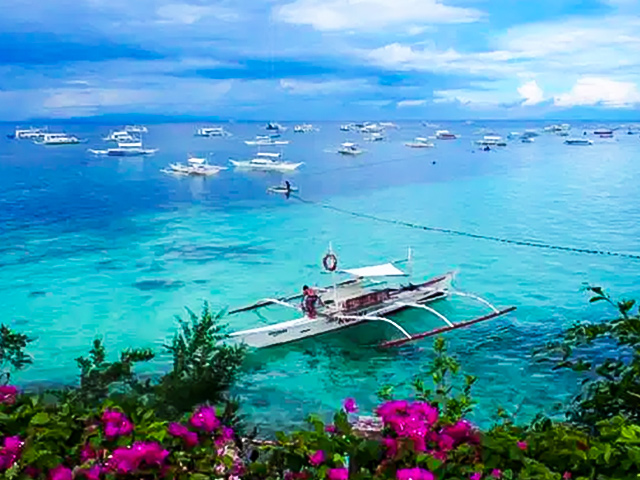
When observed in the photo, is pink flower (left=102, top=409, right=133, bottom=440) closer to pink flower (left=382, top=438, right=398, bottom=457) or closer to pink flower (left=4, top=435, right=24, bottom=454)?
pink flower (left=4, top=435, right=24, bottom=454)

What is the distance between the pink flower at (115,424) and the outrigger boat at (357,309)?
16.8 ft

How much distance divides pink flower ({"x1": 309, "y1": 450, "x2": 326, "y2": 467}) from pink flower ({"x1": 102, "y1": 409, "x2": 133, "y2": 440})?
26 centimetres

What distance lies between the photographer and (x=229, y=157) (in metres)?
34.1

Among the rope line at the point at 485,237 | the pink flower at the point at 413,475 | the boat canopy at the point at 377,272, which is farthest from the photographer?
the rope line at the point at 485,237

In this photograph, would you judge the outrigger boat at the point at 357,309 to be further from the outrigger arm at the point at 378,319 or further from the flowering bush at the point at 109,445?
the flowering bush at the point at 109,445

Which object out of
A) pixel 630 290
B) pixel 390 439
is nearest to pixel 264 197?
pixel 630 290

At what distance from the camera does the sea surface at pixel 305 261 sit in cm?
632

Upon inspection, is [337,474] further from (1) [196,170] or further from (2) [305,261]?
(1) [196,170]

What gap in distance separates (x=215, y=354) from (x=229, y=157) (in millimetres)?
31807

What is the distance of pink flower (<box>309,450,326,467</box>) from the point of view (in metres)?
0.98

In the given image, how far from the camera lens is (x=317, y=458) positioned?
Answer: 3.23 feet

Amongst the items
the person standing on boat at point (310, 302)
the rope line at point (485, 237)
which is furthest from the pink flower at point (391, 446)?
the rope line at point (485, 237)

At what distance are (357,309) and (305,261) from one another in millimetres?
3681

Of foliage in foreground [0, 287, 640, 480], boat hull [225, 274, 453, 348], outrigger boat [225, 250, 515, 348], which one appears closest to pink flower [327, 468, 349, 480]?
foliage in foreground [0, 287, 640, 480]
